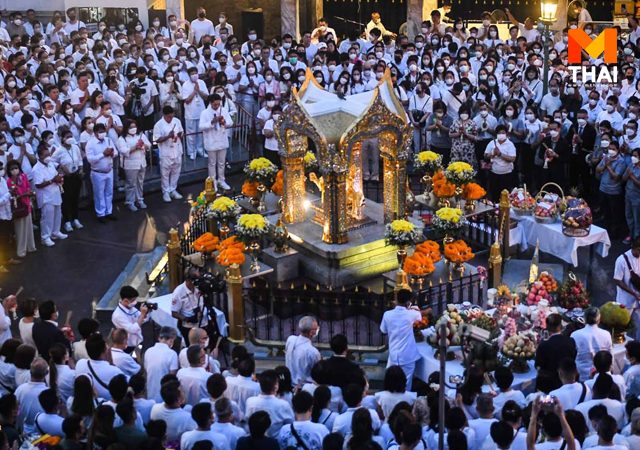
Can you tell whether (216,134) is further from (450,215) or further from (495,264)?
(495,264)

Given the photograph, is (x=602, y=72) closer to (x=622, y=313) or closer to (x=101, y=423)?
(x=622, y=313)

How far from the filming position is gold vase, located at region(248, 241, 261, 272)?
1602cm

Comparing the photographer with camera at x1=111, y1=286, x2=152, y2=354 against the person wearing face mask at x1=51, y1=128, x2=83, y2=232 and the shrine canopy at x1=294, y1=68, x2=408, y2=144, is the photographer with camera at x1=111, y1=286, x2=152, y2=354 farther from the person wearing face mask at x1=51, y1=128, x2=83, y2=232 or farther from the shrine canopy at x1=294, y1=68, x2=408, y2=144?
the person wearing face mask at x1=51, y1=128, x2=83, y2=232

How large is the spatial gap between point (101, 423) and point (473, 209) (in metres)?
9.57

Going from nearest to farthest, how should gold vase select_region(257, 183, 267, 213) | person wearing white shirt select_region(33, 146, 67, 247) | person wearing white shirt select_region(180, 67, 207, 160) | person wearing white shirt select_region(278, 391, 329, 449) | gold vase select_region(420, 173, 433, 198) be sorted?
person wearing white shirt select_region(278, 391, 329, 449) → gold vase select_region(257, 183, 267, 213) → gold vase select_region(420, 173, 433, 198) → person wearing white shirt select_region(33, 146, 67, 247) → person wearing white shirt select_region(180, 67, 207, 160)

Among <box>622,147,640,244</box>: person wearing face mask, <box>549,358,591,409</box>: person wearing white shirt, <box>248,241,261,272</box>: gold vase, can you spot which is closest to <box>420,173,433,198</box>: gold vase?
<box>622,147,640,244</box>: person wearing face mask

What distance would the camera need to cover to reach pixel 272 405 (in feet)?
35.5

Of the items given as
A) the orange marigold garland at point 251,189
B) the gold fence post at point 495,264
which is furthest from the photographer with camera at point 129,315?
the gold fence post at point 495,264

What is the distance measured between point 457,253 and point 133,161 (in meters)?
7.69

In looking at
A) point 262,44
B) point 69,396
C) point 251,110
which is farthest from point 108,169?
point 69,396

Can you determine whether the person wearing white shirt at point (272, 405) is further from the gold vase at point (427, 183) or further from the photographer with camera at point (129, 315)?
the gold vase at point (427, 183)

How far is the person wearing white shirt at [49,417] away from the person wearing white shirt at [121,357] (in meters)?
1.32

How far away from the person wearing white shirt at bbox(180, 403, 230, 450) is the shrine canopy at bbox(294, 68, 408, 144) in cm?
656

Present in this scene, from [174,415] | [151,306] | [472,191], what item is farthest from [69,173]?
[174,415]
